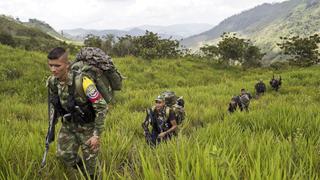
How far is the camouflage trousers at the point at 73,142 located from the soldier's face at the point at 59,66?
64cm

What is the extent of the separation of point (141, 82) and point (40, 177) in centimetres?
1849

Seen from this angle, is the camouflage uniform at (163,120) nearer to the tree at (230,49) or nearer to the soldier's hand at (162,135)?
the soldier's hand at (162,135)

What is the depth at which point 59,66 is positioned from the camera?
3.89 meters

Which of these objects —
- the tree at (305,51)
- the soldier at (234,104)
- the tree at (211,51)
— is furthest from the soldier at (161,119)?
A: the tree at (305,51)

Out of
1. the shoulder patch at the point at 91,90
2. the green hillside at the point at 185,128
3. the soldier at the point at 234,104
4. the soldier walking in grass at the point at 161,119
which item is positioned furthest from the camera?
the soldier at the point at 234,104

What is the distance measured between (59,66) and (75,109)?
20.0 inches

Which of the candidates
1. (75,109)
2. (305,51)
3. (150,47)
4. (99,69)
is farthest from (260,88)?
(305,51)

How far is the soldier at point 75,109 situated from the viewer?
3.87 meters

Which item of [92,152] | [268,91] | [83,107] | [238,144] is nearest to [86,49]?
[83,107]

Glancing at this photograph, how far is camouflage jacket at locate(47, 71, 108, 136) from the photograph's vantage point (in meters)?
3.87

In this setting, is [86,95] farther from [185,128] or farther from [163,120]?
[185,128]

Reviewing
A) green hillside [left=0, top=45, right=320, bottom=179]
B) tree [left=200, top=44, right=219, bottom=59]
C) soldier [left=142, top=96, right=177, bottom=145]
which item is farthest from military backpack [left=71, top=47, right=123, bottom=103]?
tree [left=200, top=44, right=219, bottom=59]

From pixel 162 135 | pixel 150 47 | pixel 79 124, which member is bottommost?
pixel 162 135

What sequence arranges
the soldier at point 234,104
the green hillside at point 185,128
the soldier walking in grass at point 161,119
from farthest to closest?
1. the soldier at point 234,104
2. the soldier walking in grass at point 161,119
3. the green hillside at point 185,128
